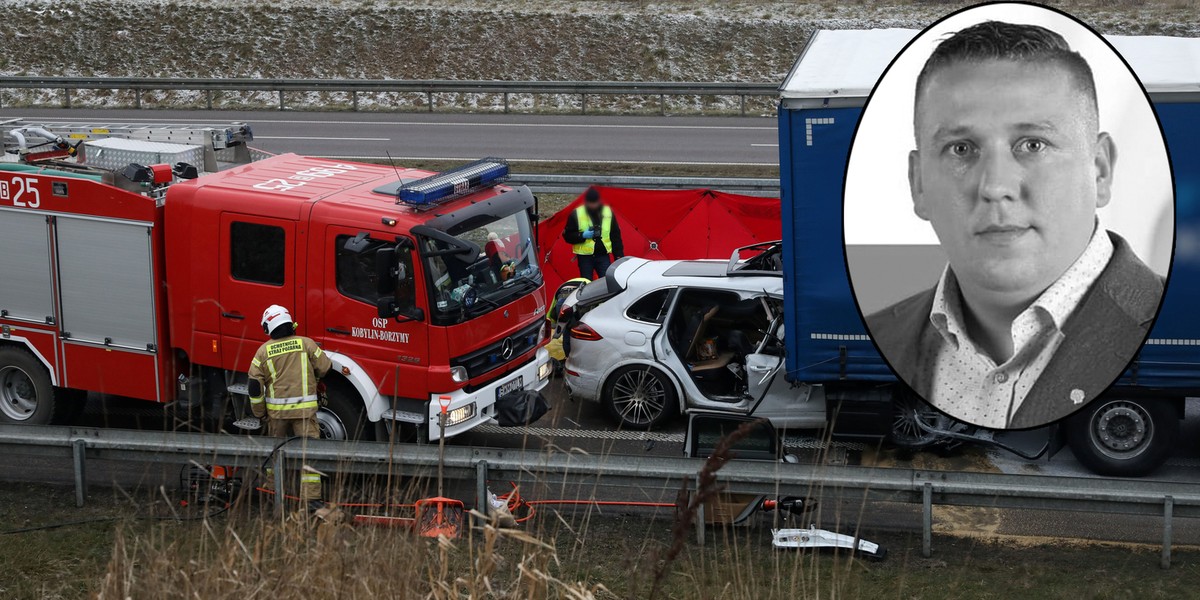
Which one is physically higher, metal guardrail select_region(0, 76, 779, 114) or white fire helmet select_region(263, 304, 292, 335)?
metal guardrail select_region(0, 76, 779, 114)

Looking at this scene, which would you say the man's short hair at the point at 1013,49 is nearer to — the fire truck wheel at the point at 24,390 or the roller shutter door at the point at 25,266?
the roller shutter door at the point at 25,266

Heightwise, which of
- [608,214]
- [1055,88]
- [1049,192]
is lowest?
[608,214]

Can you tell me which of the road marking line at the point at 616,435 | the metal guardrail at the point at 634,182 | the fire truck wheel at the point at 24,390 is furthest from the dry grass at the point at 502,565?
the metal guardrail at the point at 634,182

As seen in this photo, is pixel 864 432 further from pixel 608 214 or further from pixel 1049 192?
pixel 608 214

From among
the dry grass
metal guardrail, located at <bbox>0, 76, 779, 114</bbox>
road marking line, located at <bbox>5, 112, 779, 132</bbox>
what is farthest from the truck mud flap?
metal guardrail, located at <bbox>0, 76, 779, 114</bbox>

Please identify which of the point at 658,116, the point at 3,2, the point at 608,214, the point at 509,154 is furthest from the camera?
the point at 3,2

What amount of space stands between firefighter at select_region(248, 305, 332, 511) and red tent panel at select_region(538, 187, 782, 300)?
5.69 meters

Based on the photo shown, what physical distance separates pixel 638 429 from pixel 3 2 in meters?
33.0

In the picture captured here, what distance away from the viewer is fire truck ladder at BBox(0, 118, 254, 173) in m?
12.2

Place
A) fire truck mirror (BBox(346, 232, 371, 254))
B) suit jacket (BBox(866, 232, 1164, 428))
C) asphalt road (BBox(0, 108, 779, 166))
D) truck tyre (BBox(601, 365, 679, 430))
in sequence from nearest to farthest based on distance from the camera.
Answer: suit jacket (BBox(866, 232, 1164, 428)), fire truck mirror (BBox(346, 232, 371, 254)), truck tyre (BBox(601, 365, 679, 430)), asphalt road (BBox(0, 108, 779, 166))

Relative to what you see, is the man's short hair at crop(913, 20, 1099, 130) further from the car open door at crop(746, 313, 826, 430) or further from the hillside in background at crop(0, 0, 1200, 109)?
the hillside in background at crop(0, 0, 1200, 109)

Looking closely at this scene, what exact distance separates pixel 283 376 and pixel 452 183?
217 centimetres

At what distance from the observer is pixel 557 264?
51.0ft

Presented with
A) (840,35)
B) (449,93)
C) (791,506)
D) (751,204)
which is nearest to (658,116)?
(449,93)
